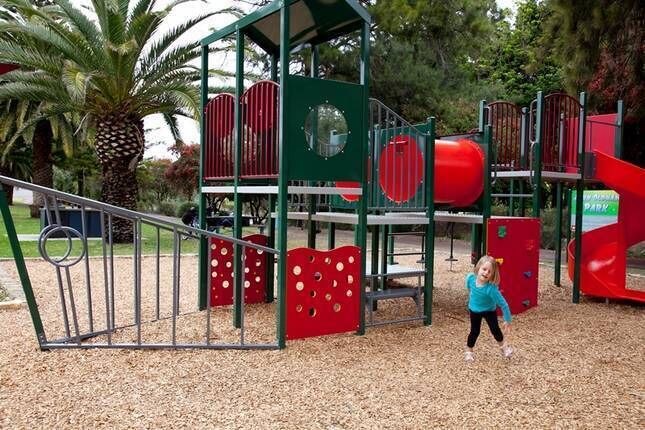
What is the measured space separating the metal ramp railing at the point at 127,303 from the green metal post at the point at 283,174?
0.48 ft

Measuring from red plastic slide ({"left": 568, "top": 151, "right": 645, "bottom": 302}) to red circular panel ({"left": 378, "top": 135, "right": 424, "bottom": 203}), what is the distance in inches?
111

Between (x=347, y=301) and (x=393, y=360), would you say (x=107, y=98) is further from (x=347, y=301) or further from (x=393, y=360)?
(x=393, y=360)

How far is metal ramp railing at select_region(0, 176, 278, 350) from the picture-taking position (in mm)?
4145

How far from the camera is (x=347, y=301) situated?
5.17 meters

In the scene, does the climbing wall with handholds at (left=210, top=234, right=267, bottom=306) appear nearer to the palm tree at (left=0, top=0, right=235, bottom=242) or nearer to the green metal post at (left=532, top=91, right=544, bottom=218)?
the green metal post at (left=532, top=91, right=544, bottom=218)

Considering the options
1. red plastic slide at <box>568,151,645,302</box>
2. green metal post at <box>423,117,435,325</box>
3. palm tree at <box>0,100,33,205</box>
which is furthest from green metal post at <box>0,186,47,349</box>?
palm tree at <box>0,100,33,205</box>

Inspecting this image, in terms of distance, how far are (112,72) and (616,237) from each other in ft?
33.9

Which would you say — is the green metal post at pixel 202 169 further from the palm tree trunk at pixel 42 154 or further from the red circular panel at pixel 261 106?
the palm tree trunk at pixel 42 154

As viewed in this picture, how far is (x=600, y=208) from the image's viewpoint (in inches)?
521

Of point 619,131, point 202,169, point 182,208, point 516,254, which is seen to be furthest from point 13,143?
point 619,131

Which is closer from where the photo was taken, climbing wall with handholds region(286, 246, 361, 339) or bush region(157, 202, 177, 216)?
climbing wall with handholds region(286, 246, 361, 339)

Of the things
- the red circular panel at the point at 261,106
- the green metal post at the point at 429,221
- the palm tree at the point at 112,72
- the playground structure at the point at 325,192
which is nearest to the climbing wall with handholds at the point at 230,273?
the playground structure at the point at 325,192

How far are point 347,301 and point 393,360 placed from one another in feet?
2.67

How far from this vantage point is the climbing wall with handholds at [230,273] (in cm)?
620
